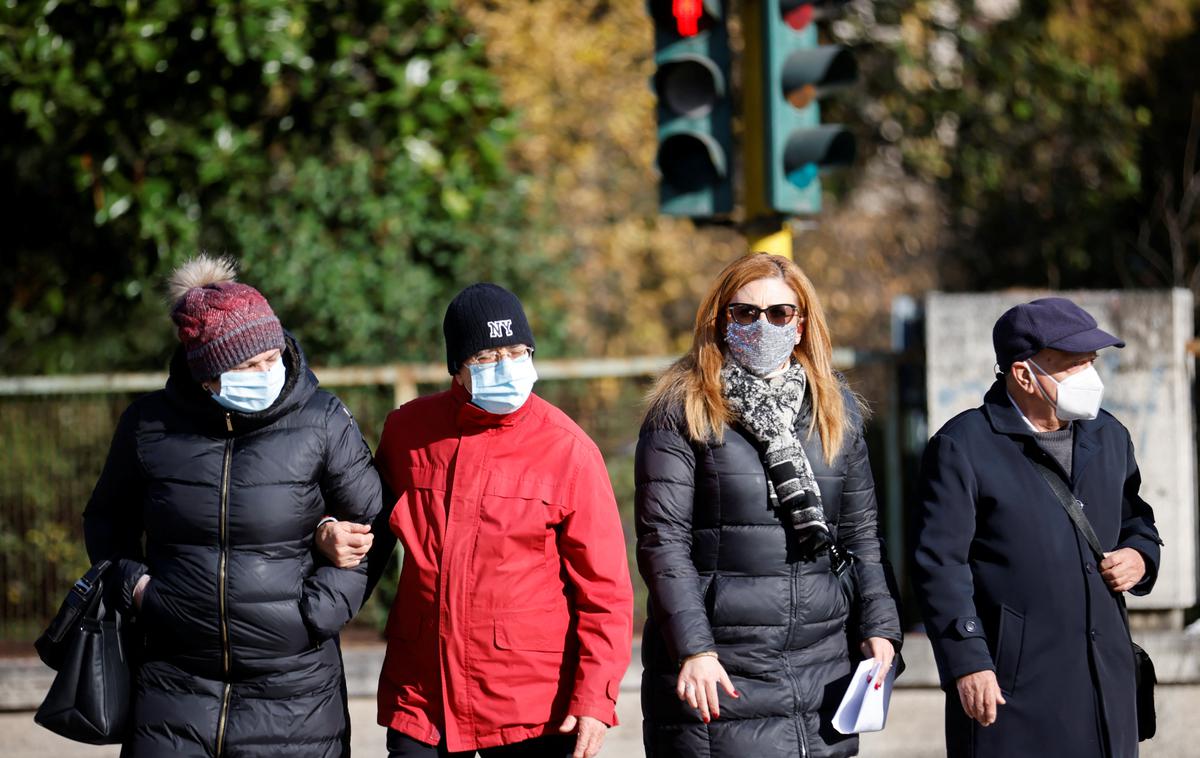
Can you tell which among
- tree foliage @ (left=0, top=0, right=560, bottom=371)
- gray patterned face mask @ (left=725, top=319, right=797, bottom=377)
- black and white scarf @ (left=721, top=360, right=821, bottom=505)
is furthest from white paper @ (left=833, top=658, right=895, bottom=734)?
tree foliage @ (left=0, top=0, right=560, bottom=371)

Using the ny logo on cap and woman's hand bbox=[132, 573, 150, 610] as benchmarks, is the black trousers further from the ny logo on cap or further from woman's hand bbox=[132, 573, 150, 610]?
the ny logo on cap

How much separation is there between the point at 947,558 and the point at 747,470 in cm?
62

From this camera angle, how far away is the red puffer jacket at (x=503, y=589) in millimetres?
3795

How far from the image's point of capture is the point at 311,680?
3.92m

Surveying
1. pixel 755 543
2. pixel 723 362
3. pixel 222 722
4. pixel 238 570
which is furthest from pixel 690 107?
pixel 222 722

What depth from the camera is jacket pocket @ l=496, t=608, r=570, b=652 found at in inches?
150

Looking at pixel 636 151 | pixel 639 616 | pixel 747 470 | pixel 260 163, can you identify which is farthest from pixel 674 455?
pixel 636 151

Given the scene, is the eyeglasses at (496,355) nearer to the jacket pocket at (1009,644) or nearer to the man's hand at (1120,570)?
the jacket pocket at (1009,644)

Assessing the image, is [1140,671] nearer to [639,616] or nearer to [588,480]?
[588,480]

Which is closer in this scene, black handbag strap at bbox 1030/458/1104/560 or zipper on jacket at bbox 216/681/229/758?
zipper on jacket at bbox 216/681/229/758

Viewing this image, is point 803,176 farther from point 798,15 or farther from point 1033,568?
point 1033,568

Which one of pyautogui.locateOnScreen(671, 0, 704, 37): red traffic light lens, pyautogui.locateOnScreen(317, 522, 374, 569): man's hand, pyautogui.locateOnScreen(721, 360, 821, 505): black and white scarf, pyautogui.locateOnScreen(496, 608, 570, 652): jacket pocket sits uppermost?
pyautogui.locateOnScreen(671, 0, 704, 37): red traffic light lens

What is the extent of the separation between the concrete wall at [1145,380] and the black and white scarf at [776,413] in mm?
2947

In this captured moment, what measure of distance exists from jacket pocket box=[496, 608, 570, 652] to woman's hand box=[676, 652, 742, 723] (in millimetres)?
338
